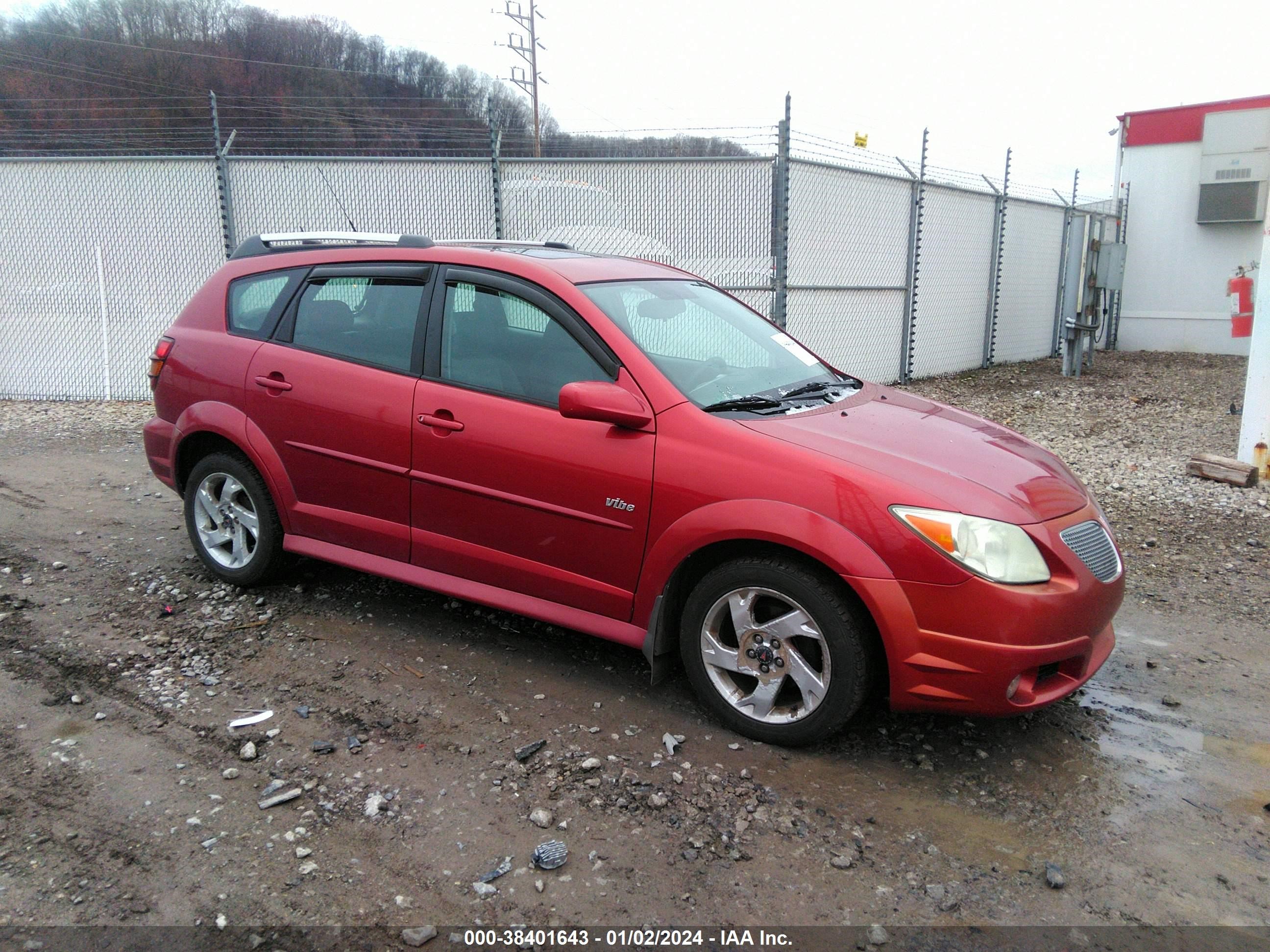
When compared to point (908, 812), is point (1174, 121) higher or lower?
higher

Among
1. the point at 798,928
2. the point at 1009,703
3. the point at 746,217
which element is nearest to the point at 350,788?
the point at 798,928

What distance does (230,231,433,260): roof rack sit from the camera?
467 centimetres

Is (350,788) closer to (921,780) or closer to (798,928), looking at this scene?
(798,928)

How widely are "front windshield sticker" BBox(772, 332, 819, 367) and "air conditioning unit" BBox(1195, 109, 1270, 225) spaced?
57.0 feet

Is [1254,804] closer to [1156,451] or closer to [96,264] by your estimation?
[1156,451]

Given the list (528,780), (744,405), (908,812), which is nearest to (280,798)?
(528,780)

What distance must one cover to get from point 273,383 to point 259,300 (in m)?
0.54

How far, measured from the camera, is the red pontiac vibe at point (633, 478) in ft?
10.4

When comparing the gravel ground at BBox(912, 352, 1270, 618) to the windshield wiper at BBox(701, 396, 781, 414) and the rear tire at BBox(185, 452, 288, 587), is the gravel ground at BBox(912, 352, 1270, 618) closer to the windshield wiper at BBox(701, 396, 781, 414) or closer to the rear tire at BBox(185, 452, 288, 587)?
the windshield wiper at BBox(701, 396, 781, 414)

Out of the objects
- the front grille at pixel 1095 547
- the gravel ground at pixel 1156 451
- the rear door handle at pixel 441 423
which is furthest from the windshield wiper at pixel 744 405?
the gravel ground at pixel 1156 451

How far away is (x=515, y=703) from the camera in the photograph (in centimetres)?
377

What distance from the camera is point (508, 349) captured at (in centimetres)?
396

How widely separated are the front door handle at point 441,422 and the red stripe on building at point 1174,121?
19.9 m

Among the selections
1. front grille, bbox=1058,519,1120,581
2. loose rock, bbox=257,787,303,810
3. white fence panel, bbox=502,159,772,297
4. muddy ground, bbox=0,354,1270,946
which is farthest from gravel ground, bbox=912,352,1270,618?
loose rock, bbox=257,787,303,810
